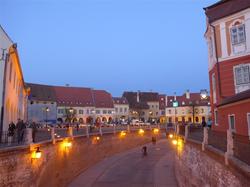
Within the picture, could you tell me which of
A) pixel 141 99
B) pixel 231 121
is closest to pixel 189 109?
pixel 141 99

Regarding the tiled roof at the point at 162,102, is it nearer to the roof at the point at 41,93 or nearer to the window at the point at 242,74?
the roof at the point at 41,93

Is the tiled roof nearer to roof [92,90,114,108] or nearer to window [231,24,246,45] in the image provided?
roof [92,90,114,108]

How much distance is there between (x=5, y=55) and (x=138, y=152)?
2700 cm

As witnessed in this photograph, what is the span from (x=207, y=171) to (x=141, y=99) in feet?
294

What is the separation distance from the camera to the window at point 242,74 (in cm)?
2129

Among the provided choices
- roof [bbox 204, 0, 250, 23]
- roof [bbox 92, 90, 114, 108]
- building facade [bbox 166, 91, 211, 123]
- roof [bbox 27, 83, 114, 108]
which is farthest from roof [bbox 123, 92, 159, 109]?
roof [bbox 204, 0, 250, 23]

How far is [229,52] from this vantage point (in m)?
22.5

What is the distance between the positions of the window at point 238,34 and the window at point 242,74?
1.98 metres

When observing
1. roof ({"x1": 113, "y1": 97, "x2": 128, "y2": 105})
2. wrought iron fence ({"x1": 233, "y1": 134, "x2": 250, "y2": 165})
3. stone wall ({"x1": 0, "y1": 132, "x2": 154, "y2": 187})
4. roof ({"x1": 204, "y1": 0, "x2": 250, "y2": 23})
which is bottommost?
stone wall ({"x1": 0, "y1": 132, "x2": 154, "y2": 187})

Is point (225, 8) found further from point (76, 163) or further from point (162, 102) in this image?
point (162, 102)

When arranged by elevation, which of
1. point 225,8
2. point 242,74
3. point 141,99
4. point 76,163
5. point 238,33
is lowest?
point 76,163

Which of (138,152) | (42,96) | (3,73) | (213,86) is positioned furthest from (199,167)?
(42,96)

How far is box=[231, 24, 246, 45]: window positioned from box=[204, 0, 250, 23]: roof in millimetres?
1217

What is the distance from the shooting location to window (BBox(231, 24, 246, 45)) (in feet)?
71.0
